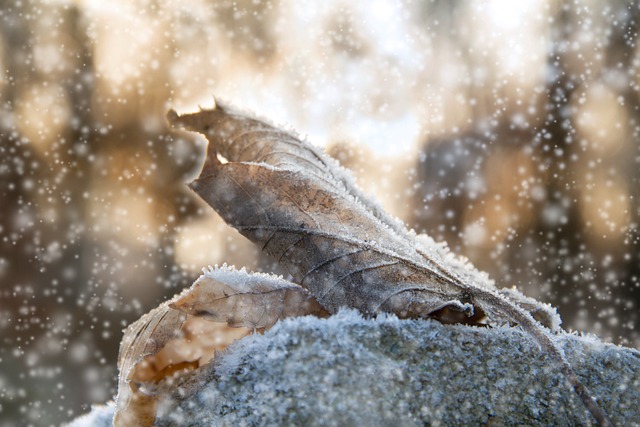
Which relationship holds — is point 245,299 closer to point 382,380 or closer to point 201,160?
point 382,380

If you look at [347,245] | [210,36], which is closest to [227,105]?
[347,245]

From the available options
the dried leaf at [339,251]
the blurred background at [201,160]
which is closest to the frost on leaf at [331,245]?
the dried leaf at [339,251]

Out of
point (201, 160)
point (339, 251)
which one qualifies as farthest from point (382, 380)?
point (201, 160)

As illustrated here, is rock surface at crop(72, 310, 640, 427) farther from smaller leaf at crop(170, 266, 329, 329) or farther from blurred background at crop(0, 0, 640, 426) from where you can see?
blurred background at crop(0, 0, 640, 426)

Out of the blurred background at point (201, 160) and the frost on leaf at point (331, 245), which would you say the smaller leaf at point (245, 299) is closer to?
the frost on leaf at point (331, 245)

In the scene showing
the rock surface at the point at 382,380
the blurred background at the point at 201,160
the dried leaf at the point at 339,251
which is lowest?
the rock surface at the point at 382,380

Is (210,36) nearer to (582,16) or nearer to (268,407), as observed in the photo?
(582,16)

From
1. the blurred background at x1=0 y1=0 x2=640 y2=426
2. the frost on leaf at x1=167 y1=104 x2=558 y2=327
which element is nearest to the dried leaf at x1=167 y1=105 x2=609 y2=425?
the frost on leaf at x1=167 y1=104 x2=558 y2=327
